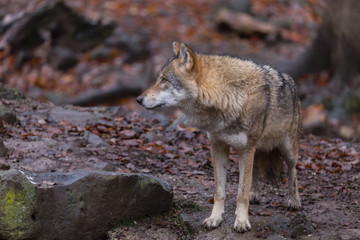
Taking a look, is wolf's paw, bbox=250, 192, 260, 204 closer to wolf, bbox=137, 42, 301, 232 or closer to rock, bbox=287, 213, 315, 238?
wolf, bbox=137, 42, 301, 232

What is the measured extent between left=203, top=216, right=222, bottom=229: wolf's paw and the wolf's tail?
48.6 inches

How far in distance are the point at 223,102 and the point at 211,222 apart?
4.70ft

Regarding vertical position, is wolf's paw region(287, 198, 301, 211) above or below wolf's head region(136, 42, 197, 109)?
below

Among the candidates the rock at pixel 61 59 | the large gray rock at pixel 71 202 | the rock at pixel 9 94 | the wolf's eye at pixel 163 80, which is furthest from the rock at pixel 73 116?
the rock at pixel 61 59

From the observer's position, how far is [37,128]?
8188mm

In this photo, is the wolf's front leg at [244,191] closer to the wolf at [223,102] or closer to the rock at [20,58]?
the wolf at [223,102]

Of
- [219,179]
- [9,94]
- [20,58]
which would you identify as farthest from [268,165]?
[20,58]

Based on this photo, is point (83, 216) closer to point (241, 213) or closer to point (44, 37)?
point (241, 213)

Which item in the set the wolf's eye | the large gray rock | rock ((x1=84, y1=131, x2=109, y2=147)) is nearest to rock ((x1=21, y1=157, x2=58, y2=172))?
the large gray rock

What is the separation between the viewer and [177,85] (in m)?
5.38

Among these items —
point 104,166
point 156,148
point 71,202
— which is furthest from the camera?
point 156,148

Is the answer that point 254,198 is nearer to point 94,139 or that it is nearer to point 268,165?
point 268,165

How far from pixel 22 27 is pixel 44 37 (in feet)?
3.47

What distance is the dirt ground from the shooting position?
18.2 feet
